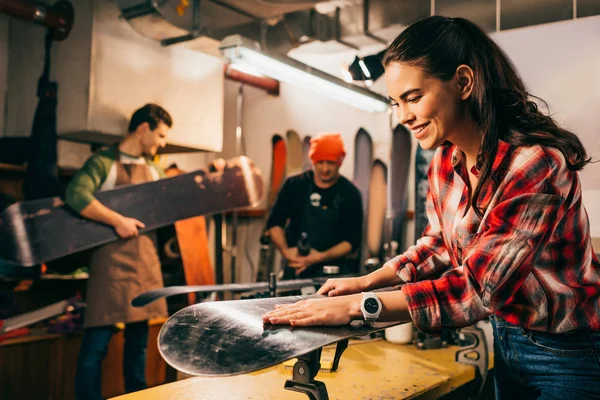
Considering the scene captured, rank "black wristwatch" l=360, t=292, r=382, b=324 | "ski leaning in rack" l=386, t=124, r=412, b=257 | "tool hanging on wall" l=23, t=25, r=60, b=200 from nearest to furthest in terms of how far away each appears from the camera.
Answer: "black wristwatch" l=360, t=292, r=382, b=324, "tool hanging on wall" l=23, t=25, r=60, b=200, "ski leaning in rack" l=386, t=124, r=412, b=257

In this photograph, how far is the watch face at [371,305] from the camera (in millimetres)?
1083

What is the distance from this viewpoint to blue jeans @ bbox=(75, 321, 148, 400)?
286cm

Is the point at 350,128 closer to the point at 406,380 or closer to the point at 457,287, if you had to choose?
the point at 406,380

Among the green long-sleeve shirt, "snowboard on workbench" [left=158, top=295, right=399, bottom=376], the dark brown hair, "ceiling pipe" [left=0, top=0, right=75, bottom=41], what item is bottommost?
"snowboard on workbench" [left=158, top=295, right=399, bottom=376]

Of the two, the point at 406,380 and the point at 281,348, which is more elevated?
the point at 281,348

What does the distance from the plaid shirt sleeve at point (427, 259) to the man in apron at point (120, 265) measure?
208 centimetres

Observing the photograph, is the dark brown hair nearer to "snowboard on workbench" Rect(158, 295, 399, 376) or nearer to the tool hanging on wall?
the tool hanging on wall

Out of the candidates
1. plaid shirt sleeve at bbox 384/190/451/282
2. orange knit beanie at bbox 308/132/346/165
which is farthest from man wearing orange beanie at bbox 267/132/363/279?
plaid shirt sleeve at bbox 384/190/451/282

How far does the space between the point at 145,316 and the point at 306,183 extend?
1.40 metres

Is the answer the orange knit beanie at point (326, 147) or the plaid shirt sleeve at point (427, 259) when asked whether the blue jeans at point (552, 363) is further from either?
the orange knit beanie at point (326, 147)

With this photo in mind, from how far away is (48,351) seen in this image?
127 inches

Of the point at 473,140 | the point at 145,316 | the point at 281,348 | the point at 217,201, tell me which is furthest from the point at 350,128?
the point at 281,348

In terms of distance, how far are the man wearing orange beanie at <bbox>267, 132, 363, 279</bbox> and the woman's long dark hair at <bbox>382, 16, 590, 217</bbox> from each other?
2.49m

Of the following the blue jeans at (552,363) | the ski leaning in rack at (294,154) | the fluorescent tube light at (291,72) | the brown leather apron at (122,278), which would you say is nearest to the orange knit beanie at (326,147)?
the fluorescent tube light at (291,72)
